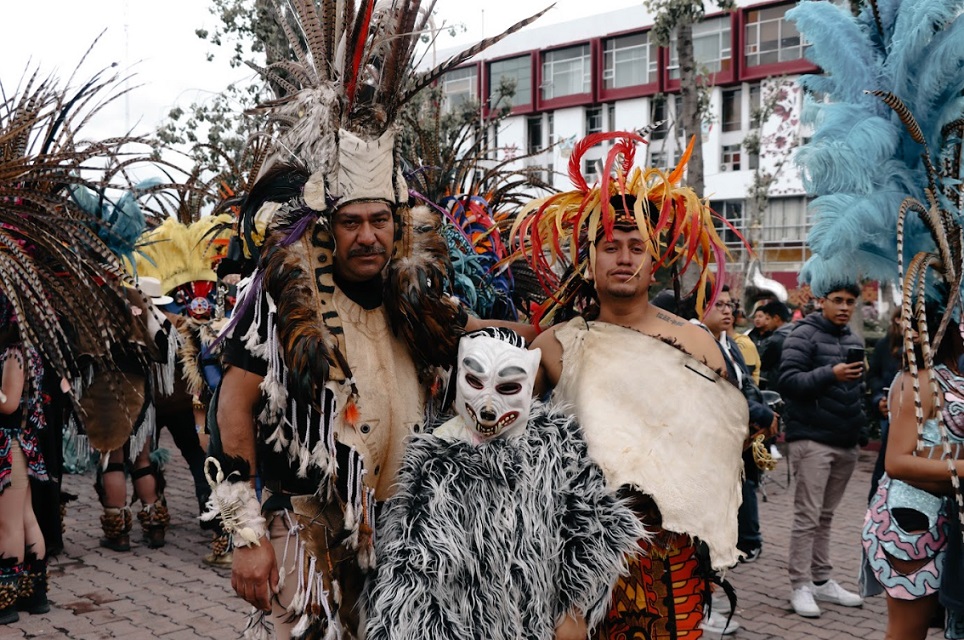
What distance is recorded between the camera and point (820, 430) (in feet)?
17.3

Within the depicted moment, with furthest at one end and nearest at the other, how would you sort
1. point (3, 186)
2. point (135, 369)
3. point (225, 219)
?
point (225, 219) → point (135, 369) → point (3, 186)

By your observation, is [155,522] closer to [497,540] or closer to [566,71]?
[497,540]

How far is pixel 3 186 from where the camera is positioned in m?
3.71

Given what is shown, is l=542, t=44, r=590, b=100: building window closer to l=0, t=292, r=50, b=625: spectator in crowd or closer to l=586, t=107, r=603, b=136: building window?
l=586, t=107, r=603, b=136: building window

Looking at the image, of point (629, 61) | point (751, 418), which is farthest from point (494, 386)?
point (629, 61)

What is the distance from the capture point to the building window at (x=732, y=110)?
113 ft

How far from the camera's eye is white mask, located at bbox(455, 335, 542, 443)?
2.51m

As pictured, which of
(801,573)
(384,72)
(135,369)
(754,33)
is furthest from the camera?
(754,33)

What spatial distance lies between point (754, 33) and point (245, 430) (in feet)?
114

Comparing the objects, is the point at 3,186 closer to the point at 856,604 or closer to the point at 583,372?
the point at 583,372

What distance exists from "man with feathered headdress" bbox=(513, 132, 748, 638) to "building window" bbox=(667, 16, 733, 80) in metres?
32.6

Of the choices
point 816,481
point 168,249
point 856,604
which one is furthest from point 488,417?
point 168,249

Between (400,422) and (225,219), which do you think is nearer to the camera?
(400,422)

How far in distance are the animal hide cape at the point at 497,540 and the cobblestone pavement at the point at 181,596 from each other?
103 inches
